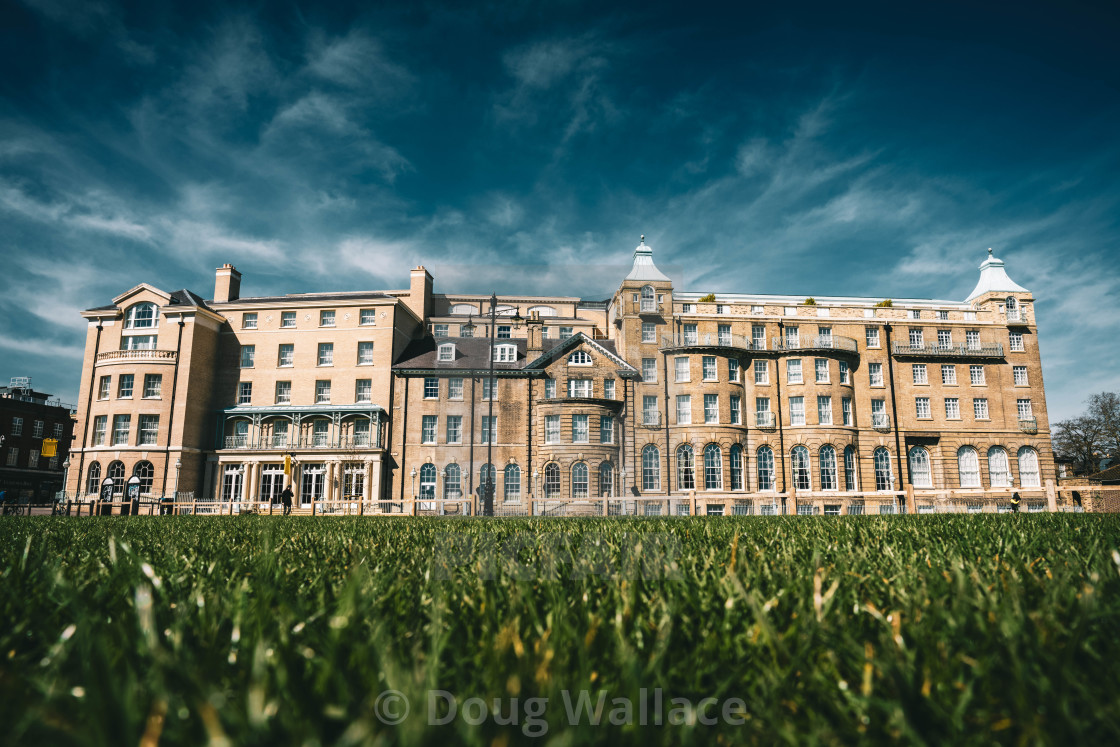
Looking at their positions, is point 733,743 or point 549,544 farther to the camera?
point 549,544

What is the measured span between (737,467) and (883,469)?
11.3 m

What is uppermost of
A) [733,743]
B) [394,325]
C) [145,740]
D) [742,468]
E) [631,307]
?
Result: [394,325]

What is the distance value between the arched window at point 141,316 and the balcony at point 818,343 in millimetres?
44381

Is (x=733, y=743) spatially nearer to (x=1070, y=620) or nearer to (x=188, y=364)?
(x=1070, y=620)

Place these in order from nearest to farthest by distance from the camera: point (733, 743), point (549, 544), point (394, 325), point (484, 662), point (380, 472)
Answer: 1. point (733, 743)
2. point (484, 662)
3. point (549, 544)
4. point (380, 472)
5. point (394, 325)

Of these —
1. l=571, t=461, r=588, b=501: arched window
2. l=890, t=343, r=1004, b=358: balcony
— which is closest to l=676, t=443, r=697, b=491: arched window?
l=571, t=461, r=588, b=501: arched window

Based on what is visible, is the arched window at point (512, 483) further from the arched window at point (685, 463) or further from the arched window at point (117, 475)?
the arched window at point (117, 475)

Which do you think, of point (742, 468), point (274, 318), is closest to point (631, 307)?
point (742, 468)

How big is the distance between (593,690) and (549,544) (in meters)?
2.69

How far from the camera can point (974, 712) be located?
1.12 meters

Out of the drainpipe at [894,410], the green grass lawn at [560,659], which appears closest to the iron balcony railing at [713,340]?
the drainpipe at [894,410]

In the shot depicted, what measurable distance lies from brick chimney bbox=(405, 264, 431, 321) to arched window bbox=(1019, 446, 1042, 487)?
46.6 metres

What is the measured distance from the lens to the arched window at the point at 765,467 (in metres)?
42.2

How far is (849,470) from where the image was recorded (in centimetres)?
4294
